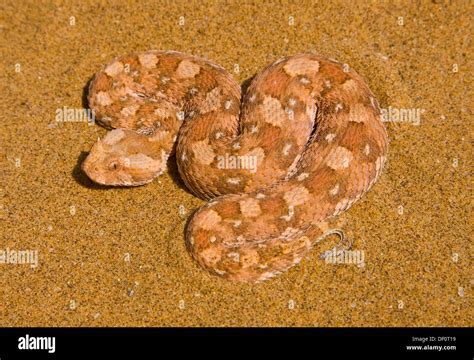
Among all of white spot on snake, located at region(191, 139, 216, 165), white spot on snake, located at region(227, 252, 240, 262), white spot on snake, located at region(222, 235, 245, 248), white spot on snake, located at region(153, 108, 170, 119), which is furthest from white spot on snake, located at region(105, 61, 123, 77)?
white spot on snake, located at region(227, 252, 240, 262)

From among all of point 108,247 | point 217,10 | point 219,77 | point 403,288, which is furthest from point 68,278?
point 217,10

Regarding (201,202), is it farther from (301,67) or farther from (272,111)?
(301,67)

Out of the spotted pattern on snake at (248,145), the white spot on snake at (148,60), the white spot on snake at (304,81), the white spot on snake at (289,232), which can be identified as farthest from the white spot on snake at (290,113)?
the white spot on snake at (148,60)

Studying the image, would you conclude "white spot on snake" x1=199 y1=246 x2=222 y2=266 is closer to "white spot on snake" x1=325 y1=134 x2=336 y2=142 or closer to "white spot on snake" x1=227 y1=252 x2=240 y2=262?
"white spot on snake" x1=227 y1=252 x2=240 y2=262

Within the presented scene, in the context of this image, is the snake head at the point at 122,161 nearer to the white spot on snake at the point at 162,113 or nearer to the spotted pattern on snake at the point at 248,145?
the spotted pattern on snake at the point at 248,145

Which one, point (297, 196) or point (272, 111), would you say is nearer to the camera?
point (297, 196)

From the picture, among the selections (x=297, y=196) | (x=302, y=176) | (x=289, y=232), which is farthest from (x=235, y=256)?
(x=302, y=176)
